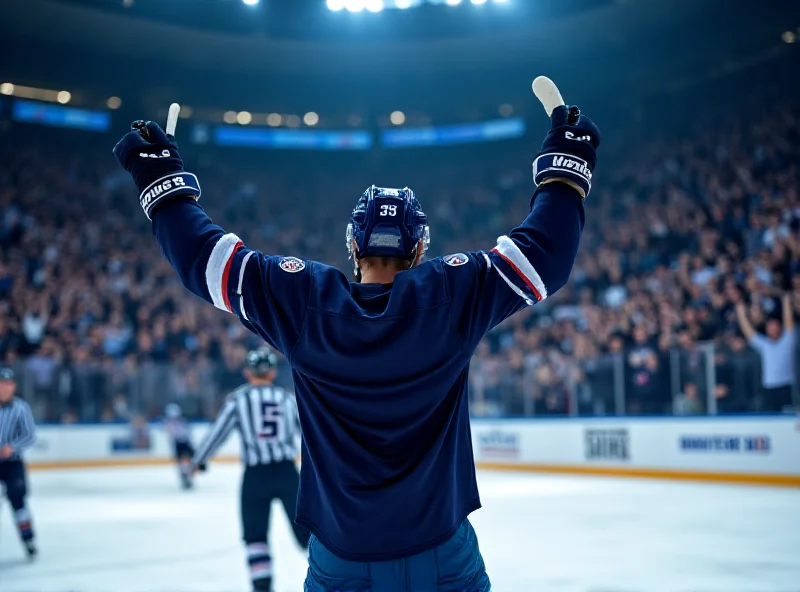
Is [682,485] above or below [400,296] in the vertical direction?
below

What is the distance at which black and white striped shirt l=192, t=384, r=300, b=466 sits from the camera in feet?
18.3

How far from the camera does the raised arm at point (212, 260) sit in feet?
5.80

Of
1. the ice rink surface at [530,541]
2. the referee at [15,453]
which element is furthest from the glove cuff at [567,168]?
the referee at [15,453]

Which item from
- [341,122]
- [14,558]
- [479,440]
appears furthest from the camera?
[341,122]

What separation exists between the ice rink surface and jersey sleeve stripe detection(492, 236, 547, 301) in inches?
163

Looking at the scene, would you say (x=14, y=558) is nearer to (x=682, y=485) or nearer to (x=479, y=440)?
(x=682, y=485)

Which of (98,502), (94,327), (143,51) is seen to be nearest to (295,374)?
(98,502)

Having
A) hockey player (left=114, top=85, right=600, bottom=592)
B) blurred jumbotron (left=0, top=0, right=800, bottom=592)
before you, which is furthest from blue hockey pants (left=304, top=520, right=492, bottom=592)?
blurred jumbotron (left=0, top=0, right=800, bottom=592)

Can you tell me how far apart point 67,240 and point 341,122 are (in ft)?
32.7

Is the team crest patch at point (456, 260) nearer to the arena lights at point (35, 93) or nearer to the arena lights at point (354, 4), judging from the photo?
the arena lights at point (354, 4)

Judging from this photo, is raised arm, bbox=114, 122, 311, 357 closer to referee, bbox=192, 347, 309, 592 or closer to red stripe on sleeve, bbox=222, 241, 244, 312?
red stripe on sleeve, bbox=222, 241, 244, 312

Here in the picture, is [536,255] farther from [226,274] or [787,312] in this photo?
[787,312]

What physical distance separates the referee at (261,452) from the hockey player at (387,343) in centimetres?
310

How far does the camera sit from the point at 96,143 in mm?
25109
